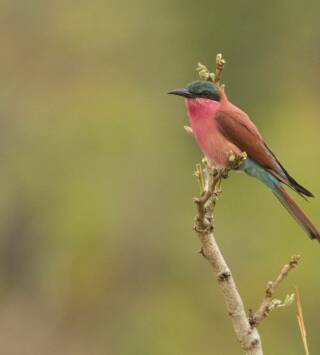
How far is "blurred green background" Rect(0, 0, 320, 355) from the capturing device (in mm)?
11695

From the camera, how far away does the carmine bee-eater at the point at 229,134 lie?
12.4ft

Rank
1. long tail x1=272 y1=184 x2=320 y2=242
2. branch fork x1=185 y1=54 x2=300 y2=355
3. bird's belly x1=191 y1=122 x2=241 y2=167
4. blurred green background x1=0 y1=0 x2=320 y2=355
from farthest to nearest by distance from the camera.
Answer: blurred green background x1=0 y1=0 x2=320 y2=355 < bird's belly x1=191 y1=122 x2=241 y2=167 < long tail x1=272 y1=184 x2=320 y2=242 < branch fork x1=185 y1=54 x2=300 y2=355

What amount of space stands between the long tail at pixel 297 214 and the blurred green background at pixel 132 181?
6.90 metres

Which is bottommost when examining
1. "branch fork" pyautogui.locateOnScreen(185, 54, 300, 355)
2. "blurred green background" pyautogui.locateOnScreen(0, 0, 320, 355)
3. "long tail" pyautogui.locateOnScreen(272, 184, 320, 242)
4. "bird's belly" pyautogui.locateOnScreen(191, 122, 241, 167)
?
"branch fork" pyautogui.locateOnScreen(185, 54, 300, 355)

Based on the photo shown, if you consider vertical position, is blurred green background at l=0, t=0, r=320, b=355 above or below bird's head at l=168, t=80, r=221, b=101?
above

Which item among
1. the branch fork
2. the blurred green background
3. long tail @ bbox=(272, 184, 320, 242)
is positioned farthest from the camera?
the blurred green background

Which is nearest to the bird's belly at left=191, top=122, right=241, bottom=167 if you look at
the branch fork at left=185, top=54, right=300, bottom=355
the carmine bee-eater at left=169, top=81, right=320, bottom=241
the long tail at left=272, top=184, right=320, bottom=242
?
the carmine bee-eater at left=169, top=81, right=320, bottom=241

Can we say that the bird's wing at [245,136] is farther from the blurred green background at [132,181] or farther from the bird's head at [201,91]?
the blurred green background at [132,181]

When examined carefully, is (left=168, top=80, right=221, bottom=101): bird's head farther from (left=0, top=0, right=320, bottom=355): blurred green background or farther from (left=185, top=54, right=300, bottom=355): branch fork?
(left=0, top=0, right=320, bottom=355): blurred green background

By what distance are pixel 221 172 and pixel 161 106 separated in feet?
40.1

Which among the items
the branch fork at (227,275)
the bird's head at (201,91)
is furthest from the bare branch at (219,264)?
the bird's head at (201,91)

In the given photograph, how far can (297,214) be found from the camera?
142 inches

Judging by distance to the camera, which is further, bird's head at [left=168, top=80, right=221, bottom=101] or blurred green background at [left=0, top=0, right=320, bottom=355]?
blurred green background at [left=0, top=0, right=320, bottom=355]

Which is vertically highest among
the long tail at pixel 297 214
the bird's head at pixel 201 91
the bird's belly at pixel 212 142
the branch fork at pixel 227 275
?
the bird's head at pixel 201 91
